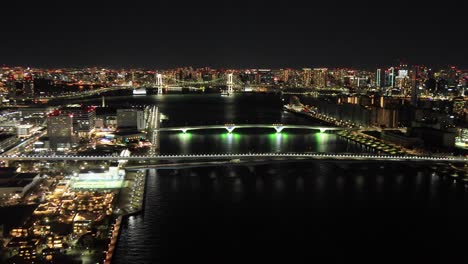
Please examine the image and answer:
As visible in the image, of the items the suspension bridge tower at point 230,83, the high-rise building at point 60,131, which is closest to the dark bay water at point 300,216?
the high-rise building at point 60,131

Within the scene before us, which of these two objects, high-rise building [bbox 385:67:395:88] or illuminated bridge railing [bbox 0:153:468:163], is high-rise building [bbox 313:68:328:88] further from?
illuminated bridge railing [bbox 0:153:468:163]

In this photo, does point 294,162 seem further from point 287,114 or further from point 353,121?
point 287,114

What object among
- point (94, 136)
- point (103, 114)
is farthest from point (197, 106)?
point (94, 136)

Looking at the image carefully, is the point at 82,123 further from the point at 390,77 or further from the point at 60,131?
the point at 390,77

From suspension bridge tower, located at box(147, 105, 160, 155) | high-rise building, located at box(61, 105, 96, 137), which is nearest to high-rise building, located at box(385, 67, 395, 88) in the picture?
suspension bridge tower, located at box(147, 105, 160, 155)

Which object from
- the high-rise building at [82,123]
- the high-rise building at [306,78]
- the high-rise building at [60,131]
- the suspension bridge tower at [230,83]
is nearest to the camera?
the high-rise building at [60,131]

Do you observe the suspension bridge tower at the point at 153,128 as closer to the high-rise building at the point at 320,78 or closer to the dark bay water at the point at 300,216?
the dark bay water at the point at 300,216

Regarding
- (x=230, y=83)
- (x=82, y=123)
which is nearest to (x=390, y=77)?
(x=230, y=83)
